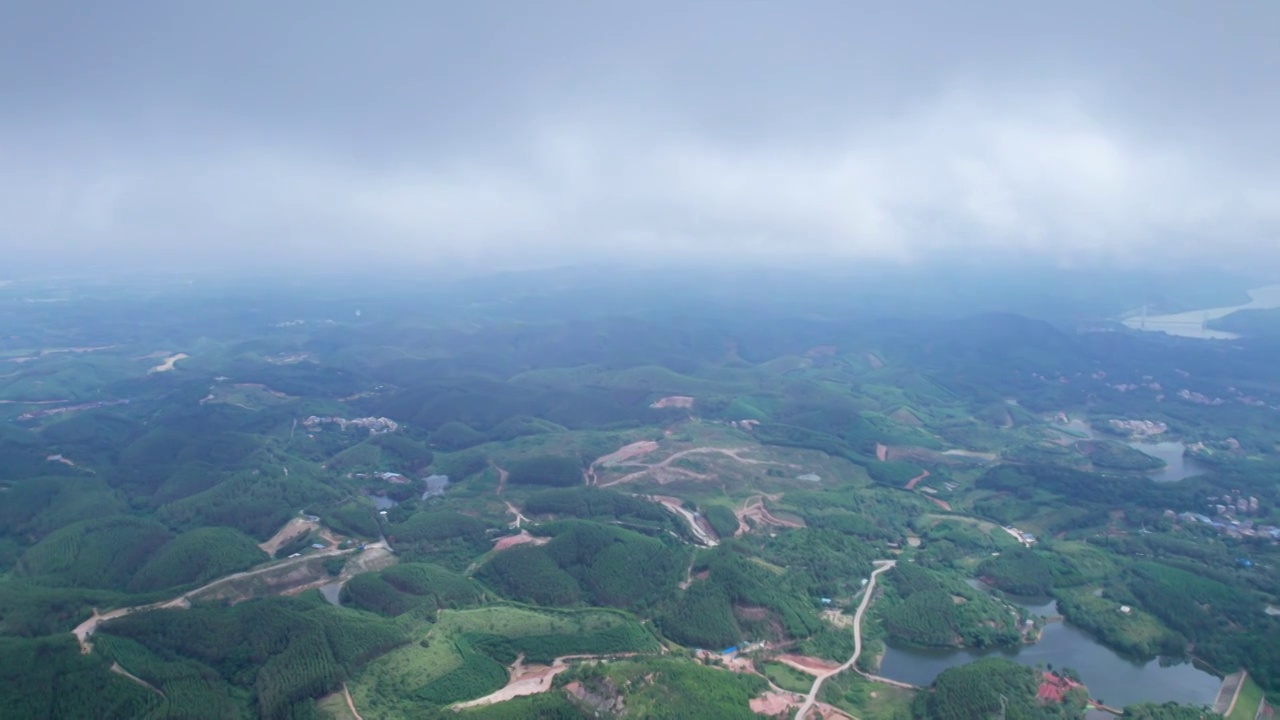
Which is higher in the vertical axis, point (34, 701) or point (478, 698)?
point (34, 701)

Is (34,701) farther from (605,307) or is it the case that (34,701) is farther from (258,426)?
(605,307)

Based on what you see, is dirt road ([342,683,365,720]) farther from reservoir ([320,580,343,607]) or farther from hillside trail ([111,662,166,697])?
reservoir ([320,580,343,607])

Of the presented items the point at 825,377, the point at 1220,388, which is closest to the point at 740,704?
the point at 825,377

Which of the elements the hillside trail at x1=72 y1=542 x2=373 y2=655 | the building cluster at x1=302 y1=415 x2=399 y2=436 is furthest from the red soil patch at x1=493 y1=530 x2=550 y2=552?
the building cluster at x1=302 y1=415 x2=399 y2=436

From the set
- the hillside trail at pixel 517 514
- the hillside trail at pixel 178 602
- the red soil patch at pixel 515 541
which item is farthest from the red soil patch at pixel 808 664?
the hillside trail at pixel 178 602

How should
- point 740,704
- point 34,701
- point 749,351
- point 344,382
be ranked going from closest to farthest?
1. point 34,701
2. point 740,704
3. point 344,382
4. point 749,351

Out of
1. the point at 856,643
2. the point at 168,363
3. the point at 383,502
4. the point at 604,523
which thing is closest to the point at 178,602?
the point at 383,502

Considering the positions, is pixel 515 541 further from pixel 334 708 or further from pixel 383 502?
pixel 334 708
